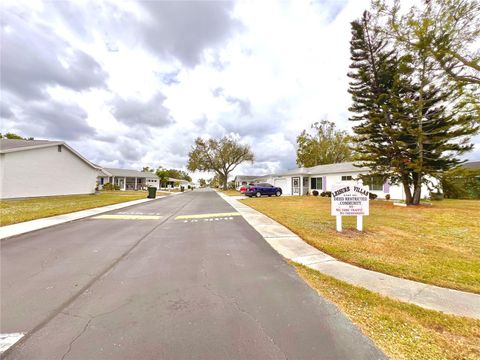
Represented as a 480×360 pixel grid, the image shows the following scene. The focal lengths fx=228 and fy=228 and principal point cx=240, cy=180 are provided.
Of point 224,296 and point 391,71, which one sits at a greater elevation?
point 391,71

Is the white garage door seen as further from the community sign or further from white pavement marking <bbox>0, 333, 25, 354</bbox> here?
white pavement marking <bbox>0, 333, 25, 354</bbox>

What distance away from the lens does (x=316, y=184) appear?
95.3 feet

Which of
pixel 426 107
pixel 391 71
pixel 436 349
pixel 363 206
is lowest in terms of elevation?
pixel 436 349

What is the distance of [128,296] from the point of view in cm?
329

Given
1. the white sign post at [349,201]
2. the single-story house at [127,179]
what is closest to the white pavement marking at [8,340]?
the white sign post at [349,201]

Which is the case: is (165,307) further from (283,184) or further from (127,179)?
(127,179)

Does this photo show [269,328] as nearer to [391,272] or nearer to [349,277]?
[349,277]

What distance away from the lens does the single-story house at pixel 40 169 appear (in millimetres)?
17094

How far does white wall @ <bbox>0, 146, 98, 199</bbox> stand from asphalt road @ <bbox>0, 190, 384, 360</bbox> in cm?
1630

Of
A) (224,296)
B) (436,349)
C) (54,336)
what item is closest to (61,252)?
(54,336)

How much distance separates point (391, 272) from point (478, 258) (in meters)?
2.73

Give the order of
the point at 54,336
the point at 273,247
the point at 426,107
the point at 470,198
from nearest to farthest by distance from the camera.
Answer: the point at 54,336, the point at 273,247, the point at 426,107, the point at 470,198

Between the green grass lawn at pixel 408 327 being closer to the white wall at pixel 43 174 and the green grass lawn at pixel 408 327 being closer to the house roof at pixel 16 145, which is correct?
the house roof at pixel 16 145

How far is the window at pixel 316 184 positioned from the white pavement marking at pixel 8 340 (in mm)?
28389
